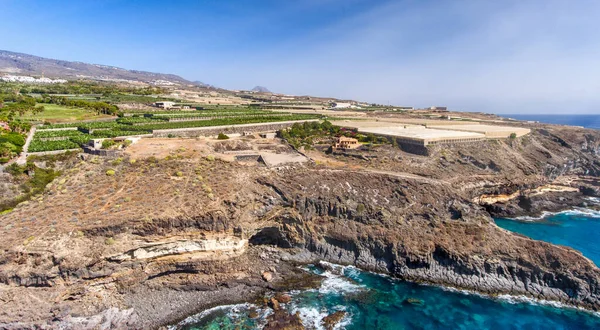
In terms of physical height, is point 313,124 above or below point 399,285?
above

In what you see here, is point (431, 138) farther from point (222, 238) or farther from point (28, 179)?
point (28, 179)

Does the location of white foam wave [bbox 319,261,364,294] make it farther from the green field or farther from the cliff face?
the green field

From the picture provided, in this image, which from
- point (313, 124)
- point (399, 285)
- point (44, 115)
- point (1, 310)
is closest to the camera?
point (1, 310)

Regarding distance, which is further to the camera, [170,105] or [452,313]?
[170,105]

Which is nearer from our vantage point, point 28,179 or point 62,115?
point 28,179

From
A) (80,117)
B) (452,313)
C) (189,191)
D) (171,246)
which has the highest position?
(80,117)

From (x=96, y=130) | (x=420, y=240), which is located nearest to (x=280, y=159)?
(x=420, y=240)

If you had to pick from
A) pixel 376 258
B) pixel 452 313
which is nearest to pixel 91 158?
pixel 376 258

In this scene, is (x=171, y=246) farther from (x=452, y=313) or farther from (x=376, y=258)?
(x=452, y=313)
